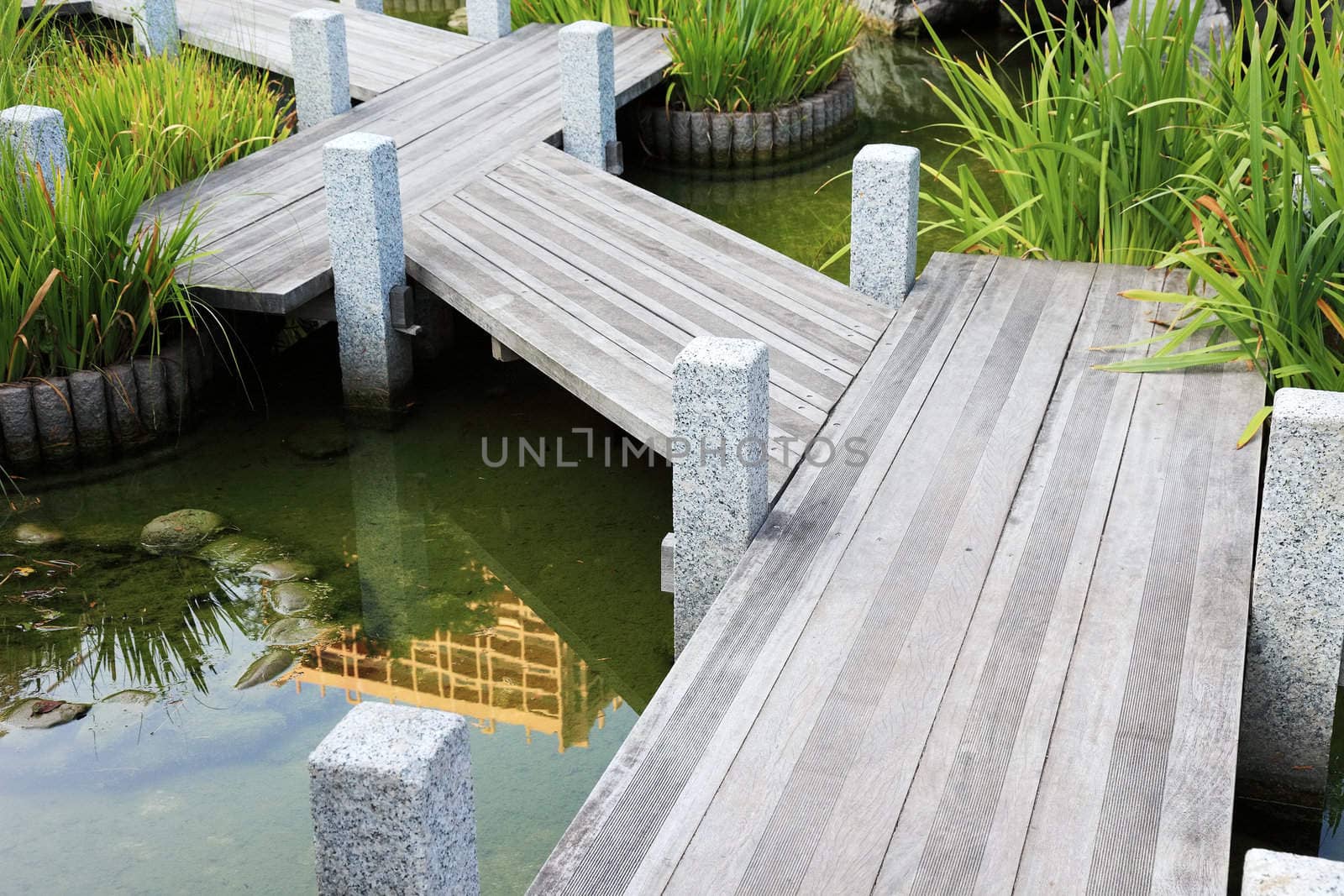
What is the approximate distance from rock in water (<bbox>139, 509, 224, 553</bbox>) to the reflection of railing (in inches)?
33.8

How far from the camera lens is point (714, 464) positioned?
12.8ft

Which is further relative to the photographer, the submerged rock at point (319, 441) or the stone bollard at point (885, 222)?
the submerged rock at point (319, 441)

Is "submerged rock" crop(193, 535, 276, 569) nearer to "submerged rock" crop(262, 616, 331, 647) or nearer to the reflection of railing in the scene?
"submerged rock" crop(262, 616, 331, 647)

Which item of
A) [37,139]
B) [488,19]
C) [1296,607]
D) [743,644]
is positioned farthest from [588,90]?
[1296,607]

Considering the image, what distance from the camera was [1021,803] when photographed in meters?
3.03

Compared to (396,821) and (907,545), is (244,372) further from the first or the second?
(396,821)

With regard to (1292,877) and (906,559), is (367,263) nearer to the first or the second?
(906,559)

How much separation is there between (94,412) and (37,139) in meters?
1.15

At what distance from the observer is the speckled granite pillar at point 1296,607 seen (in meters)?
3.38

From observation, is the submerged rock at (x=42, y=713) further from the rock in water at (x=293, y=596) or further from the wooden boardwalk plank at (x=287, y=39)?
the wooden boardwalk plank at (x=287, y=39)

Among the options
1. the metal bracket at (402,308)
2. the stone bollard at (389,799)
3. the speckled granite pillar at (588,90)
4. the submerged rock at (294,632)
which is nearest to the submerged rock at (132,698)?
the submerged rock at (294,632)

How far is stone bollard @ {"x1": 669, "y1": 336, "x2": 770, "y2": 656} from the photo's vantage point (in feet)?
12.4

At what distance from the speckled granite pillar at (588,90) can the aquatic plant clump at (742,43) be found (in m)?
1.24

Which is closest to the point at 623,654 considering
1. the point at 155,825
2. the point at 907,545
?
the point at 907,545
